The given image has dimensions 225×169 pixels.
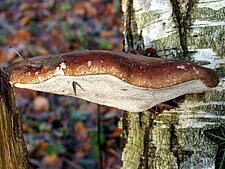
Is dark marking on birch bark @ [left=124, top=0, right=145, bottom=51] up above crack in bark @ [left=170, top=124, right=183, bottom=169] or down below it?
above

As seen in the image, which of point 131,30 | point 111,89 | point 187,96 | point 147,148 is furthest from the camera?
point 131,30

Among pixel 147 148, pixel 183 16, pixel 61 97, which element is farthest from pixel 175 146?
pixel 61 97

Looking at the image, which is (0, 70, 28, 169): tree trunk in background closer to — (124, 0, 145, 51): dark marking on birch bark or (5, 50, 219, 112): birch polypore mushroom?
(5, 50, 219, 112): birch polypore mushroom

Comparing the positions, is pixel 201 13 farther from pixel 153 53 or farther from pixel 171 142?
pixel 171 142

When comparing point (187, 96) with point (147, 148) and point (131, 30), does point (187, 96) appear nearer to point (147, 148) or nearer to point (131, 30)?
point (147, 148)

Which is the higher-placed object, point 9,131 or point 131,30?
point 131,30

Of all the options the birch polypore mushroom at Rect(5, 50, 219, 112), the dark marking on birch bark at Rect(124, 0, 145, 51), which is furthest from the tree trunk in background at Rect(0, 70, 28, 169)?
the dark marking on birch bark at Rect(124, 0, 145, 51)

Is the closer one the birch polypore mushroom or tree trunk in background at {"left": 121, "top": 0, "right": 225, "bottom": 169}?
the birch polypore mushroom
